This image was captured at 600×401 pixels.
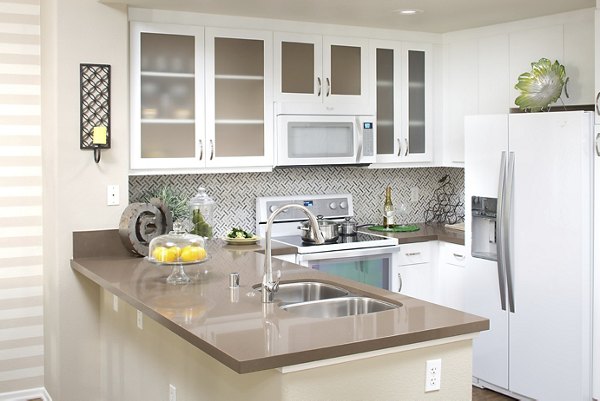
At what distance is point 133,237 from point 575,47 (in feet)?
9.16

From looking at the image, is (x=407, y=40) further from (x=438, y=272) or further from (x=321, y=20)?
(x=438, y=272)

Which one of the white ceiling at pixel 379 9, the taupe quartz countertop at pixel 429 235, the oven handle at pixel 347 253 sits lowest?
the oven handle at pixel 347 253

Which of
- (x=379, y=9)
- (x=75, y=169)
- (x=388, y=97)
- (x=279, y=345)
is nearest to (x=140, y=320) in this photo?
(x=75, y=169)

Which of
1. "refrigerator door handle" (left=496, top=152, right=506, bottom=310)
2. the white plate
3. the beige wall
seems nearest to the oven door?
the white plate

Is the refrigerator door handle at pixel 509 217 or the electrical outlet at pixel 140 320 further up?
the refrigerator door handle at pixel 509 217

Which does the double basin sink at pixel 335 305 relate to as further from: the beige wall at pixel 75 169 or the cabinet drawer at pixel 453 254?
the cabinet drawer at pixel 453 254

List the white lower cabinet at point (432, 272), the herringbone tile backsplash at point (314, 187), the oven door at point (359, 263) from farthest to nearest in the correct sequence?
the white lower cabinet at point (432, 272) < the herringbone tile backsplash at point (314, 187) < the oven door at point (359, 263)

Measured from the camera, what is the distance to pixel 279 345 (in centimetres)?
234

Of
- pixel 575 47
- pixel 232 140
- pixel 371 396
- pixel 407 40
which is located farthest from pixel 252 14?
pixel 371 396

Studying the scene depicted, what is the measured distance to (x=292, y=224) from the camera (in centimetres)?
520

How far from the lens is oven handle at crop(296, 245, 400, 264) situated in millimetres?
4648

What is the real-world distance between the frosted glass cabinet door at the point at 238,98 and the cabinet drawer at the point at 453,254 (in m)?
1.37

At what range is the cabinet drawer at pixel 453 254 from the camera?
499cm

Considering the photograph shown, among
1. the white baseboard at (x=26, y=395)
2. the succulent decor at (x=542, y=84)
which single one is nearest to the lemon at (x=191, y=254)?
the white baseboard at (x=26, y=395)
